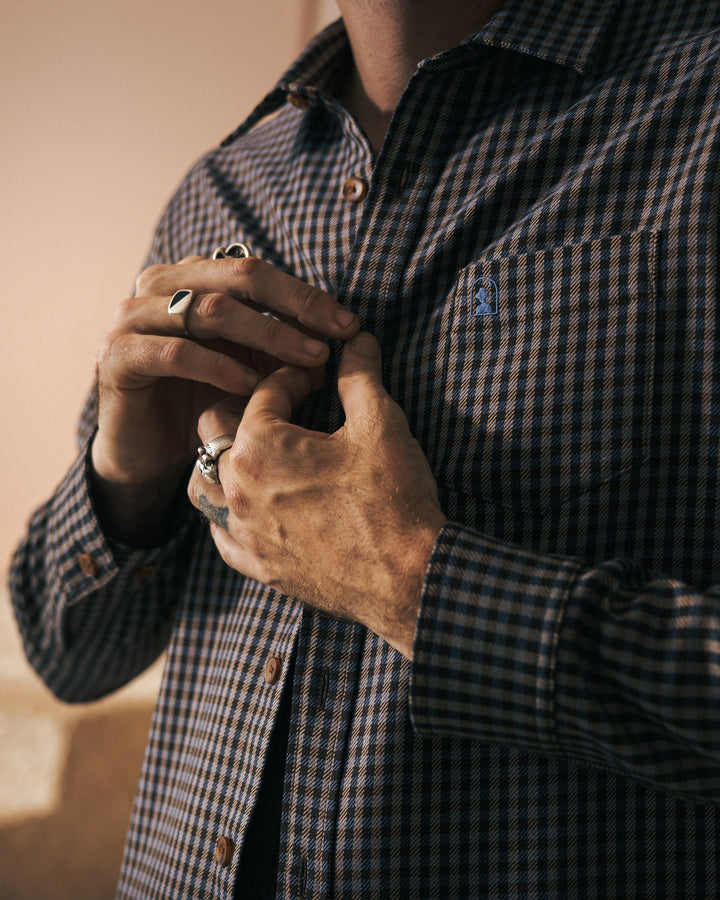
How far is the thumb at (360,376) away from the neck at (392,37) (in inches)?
10.9

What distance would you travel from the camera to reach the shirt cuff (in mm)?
512

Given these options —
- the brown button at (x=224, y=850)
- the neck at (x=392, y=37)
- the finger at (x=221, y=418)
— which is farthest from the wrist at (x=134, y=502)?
the neck at (x=392, y=37)

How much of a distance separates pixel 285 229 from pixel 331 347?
191mm

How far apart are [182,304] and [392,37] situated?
15.3 inches

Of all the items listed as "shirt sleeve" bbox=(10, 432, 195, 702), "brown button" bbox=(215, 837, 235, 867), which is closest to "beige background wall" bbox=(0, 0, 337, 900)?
"shirt sleeve" bbox=(10, 432, 195, 702)

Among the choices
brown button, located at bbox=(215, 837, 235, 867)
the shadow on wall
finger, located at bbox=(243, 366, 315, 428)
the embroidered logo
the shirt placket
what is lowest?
the shadow on wall

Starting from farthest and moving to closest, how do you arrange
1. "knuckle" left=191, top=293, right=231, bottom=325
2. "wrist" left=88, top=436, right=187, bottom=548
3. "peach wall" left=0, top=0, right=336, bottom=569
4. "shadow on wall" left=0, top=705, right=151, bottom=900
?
"peach wall" left=0, top=0, right=336, bottom=569 < "shadow on wall" left=0, top=705, right=151, bottom=900 < "wrist" left=88, top=436, right=187, bottom=548 < "knuckle" left=191, top=293, right=231, bottom=325

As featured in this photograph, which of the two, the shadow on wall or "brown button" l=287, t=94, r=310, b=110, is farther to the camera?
the shadow on wall

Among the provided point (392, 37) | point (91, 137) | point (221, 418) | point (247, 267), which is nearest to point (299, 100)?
point (392, 37)

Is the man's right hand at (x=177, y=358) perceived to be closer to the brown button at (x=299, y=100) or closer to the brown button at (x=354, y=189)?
the brown button at (x=354, y=189)

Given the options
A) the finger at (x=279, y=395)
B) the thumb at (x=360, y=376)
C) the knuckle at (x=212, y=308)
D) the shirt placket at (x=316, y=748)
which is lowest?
the shirt placket at (x=316, y=748)

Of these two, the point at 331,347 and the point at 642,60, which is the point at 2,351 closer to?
the point at 331,347

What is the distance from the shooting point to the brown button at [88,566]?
90cm

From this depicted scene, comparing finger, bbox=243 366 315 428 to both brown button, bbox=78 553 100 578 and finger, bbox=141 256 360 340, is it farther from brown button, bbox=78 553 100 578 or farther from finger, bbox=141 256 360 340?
brown button, bbox=78 553 100 578
